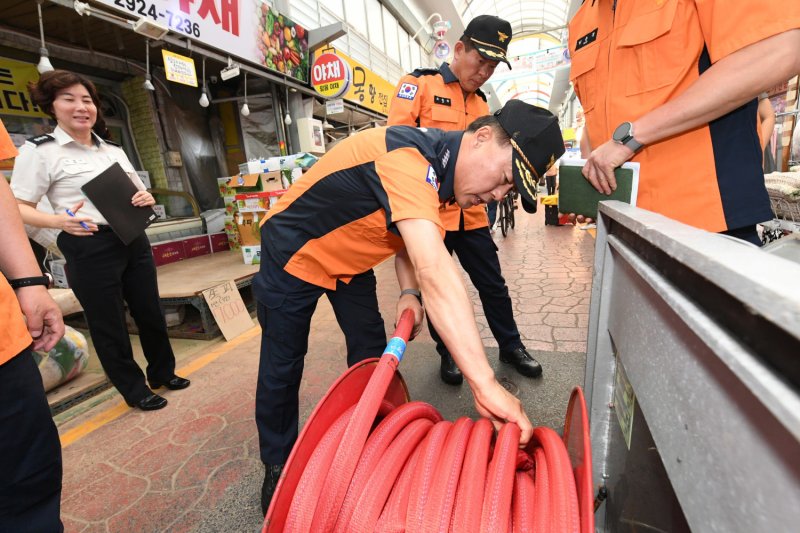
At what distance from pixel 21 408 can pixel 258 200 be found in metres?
4.35

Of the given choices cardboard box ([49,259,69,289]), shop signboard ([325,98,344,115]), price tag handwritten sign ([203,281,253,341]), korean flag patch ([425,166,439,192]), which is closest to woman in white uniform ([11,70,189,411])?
price tag handwritten sign ([203,281,253,341])

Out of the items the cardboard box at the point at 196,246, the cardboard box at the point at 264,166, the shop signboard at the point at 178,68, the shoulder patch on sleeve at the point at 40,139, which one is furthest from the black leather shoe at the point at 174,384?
the cardboard box at the point at 196,246

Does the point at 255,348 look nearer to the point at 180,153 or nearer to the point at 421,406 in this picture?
the point at 421,406

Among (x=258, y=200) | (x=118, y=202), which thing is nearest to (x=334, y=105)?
(x=258, y=200)

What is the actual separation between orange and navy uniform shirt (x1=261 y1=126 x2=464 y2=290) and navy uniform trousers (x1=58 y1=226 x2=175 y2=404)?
4.52ft

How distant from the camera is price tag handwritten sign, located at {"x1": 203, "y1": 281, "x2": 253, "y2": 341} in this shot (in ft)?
12.3

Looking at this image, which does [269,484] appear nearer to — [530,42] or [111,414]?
[111,414]

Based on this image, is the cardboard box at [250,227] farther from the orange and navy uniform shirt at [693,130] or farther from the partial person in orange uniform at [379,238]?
the orange and navy uniform shirt at [693,130]

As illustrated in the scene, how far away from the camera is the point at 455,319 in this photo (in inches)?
42.3

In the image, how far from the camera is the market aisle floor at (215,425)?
71.4 inches

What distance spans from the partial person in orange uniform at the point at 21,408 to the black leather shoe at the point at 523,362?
233cm

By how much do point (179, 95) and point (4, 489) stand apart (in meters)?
8.12

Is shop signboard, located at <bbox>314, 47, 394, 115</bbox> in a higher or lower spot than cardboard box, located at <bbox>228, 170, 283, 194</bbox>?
higher

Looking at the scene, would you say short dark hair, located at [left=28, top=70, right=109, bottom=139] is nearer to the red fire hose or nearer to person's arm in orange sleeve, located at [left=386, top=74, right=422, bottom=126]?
person's arm in orange sleeve, located at [left=386, top=74, right=422, bottom=126]
